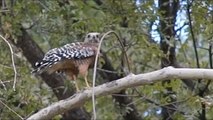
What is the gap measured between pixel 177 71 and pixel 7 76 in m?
2.02

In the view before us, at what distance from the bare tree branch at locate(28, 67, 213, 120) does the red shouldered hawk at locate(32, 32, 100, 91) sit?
394 millimetres

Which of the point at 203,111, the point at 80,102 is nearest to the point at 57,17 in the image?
the point at 203,111

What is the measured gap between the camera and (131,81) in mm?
3631

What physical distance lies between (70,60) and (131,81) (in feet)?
2.65

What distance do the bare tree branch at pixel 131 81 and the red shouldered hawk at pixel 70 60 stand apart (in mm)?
394

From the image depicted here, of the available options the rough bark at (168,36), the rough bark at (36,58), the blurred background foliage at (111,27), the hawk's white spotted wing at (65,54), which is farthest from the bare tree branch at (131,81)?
the rough bark at (36,58)

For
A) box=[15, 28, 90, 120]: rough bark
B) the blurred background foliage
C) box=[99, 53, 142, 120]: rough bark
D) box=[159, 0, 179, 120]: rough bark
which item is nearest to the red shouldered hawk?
the blurred background foliage

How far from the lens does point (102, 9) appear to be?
6.41 metres

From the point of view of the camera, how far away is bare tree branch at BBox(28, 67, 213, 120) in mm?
3527

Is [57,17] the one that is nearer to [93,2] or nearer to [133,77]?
[93,2]

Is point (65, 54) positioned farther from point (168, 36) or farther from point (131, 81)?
point (168, 36)

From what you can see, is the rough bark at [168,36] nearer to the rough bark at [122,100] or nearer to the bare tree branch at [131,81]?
the rough bark at [122,100]

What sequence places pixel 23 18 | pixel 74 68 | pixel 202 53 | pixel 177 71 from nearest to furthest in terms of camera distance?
1. pixel 177 71
2. pixel 74 68
3. pixel 23 18
4. pixel 202 53

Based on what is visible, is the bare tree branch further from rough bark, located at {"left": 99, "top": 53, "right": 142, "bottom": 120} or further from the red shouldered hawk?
rough bark, located at {"left": 99, "top": 53, "right": 142, "bottom": 120}
